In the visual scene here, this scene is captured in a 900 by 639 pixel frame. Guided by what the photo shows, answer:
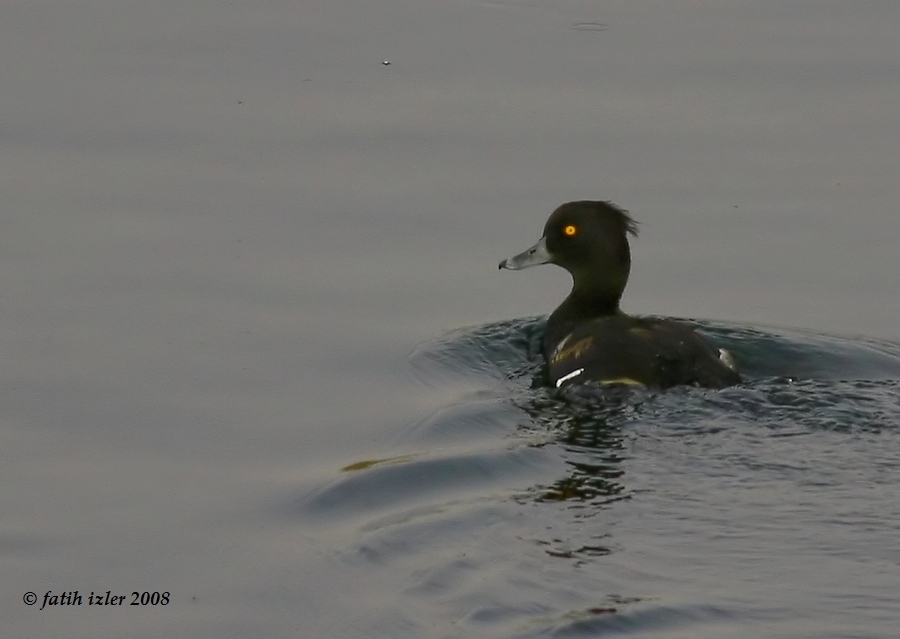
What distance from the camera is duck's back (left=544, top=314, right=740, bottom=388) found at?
1014 centimetres

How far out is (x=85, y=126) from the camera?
42.7 feet

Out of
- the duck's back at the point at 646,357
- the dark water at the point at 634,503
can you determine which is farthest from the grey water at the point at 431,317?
the duck's back at the point at 646,357

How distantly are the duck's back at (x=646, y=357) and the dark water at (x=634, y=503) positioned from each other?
0.12m

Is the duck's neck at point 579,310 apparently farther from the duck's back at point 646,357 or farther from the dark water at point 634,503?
the duck's back at point 646,357

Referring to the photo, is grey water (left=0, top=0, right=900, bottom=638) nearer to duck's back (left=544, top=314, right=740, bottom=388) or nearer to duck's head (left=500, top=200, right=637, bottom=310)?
duck's back (left=544, top=314, right=740, bottom=388)

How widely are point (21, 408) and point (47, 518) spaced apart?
130cm

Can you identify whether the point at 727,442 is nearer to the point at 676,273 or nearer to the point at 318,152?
the point at 676,273

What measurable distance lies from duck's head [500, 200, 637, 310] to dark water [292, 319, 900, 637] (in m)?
0.62

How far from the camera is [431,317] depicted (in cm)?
1111

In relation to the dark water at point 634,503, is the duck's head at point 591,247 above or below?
above

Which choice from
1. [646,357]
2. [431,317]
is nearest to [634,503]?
[646,357]

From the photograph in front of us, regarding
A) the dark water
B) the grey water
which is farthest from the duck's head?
the dark water

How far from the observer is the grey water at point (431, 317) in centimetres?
768

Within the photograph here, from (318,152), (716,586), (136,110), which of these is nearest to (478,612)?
(716,586)
